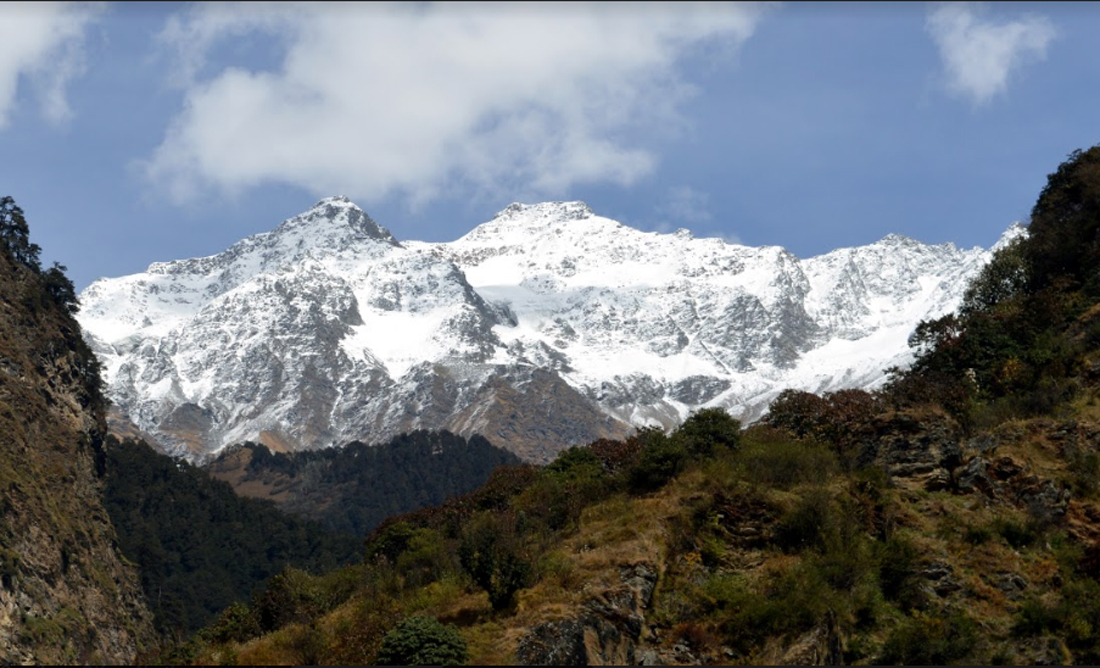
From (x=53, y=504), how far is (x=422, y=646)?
87.3 metres

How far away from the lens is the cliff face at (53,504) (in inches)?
3452

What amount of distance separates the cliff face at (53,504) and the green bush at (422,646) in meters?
59.3

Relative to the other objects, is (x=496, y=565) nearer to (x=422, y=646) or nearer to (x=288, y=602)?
(x=422, y=646)

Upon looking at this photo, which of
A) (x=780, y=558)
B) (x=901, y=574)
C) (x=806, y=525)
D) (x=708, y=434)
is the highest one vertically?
(x=708, y=434)

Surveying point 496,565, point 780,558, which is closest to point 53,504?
point 496,565

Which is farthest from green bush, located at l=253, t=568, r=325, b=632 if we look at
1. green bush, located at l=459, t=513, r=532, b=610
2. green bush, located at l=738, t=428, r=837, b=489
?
green bush, located at l=738, t=428, r=837, b=489

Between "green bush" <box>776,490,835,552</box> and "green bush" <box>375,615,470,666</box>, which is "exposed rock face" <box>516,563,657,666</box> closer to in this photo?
"green bush" <box>375,615,470,666</box>

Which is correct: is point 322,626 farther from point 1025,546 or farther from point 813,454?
point 1025,546

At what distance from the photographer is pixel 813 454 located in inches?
1478

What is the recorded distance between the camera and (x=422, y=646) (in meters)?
27.4

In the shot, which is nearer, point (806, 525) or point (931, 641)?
point (931, 641)

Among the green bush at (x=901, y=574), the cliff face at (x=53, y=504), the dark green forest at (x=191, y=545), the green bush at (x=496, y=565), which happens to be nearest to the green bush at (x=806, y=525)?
the green bush at (x=901, y=574)

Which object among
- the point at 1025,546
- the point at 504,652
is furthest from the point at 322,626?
the point at 1025,546

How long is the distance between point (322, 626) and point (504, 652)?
7.01m
